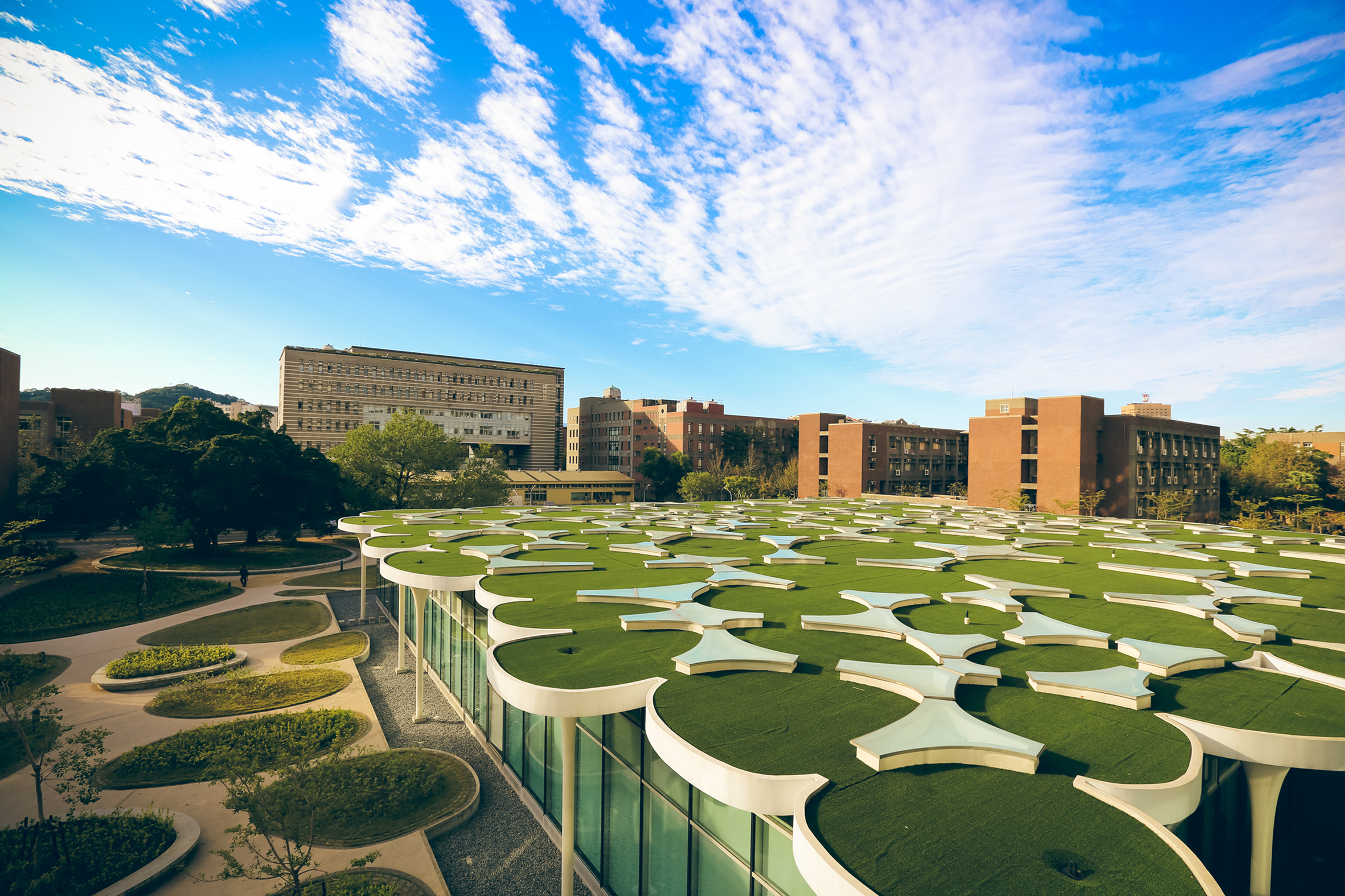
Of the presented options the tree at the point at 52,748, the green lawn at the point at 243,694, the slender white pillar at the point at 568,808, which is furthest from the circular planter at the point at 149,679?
the slender white pillar at the point at 568,808

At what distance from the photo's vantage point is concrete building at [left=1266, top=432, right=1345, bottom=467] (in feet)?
389

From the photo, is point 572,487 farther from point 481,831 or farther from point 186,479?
point 481,831

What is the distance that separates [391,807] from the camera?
57.1 feet

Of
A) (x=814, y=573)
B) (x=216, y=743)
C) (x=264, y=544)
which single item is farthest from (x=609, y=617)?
(x=264, y=544)

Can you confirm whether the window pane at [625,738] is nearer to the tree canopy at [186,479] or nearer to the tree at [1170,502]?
the tree canopy at [186,479]

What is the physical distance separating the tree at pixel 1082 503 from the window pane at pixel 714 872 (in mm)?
67534

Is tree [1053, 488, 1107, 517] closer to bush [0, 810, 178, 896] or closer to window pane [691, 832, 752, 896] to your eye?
window pane [691, 832, 752, 896]

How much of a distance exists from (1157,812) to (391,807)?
18301mm

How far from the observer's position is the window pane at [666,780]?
1193cm

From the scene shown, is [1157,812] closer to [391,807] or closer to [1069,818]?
[1069,818]

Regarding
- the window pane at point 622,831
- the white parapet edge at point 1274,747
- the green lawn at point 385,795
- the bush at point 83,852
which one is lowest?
the green lawn at point 385,795

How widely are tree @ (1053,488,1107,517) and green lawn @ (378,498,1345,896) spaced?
44332 millimetres

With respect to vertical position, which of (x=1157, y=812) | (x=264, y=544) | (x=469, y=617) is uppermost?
(x=1157, y=812)

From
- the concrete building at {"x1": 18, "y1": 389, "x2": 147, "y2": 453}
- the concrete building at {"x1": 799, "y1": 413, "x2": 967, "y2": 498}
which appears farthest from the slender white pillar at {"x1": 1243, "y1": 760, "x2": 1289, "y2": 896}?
the concrete building at {"x1": 18, "y1": 389, "x2": 147, "y2": 453}
